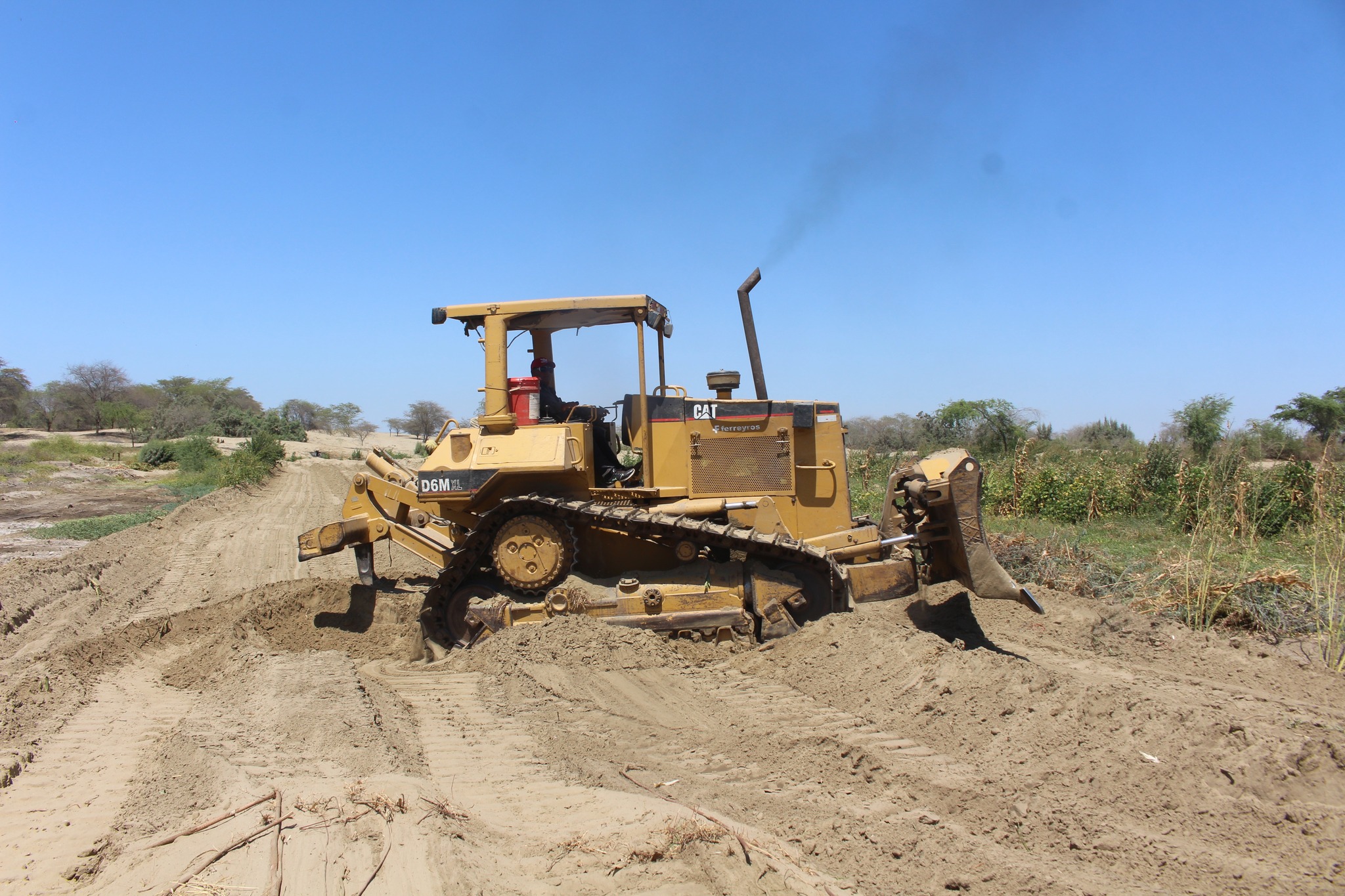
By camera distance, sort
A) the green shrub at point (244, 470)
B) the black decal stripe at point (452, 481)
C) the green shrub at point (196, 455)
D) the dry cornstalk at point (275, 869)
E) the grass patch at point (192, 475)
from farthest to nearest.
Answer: the green shrub at point (196, 455), the green shrub at point (244, 470), the grass patch at point (192, 475), the black decal stripe at point (452, 481), the dry cornstalk at point (275, 869)

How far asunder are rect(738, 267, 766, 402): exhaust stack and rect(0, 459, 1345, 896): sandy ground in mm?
2505

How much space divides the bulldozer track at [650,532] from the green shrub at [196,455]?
26.8 metres

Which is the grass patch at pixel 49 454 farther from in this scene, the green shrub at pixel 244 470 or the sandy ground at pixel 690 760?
the sandy ground at pixel 690 760

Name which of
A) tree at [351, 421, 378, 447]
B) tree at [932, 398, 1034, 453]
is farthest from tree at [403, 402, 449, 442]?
tree at [932, 398, 1034, 453]

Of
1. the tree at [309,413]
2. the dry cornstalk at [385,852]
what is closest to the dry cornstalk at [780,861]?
the dry cornstalk at [385,852]

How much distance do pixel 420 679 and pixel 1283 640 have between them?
6.92 m

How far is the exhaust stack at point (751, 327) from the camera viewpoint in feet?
26.0

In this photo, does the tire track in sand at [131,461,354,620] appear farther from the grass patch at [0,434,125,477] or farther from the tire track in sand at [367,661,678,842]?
the grass patch at [0,434,125,477]

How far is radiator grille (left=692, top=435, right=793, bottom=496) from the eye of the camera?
7.32 m

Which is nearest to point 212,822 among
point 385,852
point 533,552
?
point 385,852

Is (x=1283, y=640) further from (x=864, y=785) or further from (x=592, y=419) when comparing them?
(x=592, y=419)

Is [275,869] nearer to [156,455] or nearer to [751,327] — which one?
[751,327]

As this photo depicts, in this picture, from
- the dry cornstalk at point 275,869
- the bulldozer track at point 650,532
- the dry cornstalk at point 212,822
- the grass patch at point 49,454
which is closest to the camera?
the dry cornstalk at point 275,869

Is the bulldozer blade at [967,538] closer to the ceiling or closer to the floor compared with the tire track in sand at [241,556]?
closer to the ceiling
